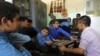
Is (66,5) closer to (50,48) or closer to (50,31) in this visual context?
(50,31)

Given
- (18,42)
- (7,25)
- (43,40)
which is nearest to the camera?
(7,25)

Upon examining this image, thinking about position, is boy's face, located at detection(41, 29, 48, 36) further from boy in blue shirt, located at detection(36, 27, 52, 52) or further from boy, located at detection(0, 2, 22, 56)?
boy, located at detection(0, 2, 22, 56)

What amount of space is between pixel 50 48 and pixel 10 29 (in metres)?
2.86

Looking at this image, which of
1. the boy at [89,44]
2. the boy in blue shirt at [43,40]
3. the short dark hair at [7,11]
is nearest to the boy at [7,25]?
the short dark hair at [7,11]

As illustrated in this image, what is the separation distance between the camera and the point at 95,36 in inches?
90.1

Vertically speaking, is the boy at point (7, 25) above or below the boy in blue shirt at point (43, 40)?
above

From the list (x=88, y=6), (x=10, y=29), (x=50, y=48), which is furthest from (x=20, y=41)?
(x=88, y=6)

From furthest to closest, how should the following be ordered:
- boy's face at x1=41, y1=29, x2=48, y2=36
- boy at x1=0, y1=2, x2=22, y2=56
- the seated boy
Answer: boy's face at x1=41, y1=29, x2=48, y2=36, the seated boy, boy at x1=0, y1=2, x2=22, y2=56

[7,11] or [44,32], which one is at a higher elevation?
[7,11]

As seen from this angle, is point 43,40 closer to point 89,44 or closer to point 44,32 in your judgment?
point 44,32

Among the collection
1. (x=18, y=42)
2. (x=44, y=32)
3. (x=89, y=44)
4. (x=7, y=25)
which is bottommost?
(x=44, y=32)

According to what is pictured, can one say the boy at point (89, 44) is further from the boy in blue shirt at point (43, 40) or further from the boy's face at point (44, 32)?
the boy's face at point (44, 32)

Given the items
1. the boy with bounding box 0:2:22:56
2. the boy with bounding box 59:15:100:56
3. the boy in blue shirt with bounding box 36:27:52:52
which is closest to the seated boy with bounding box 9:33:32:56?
the boy with bounding box 0:2:22:56

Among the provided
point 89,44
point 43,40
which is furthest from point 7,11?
point 43,40
